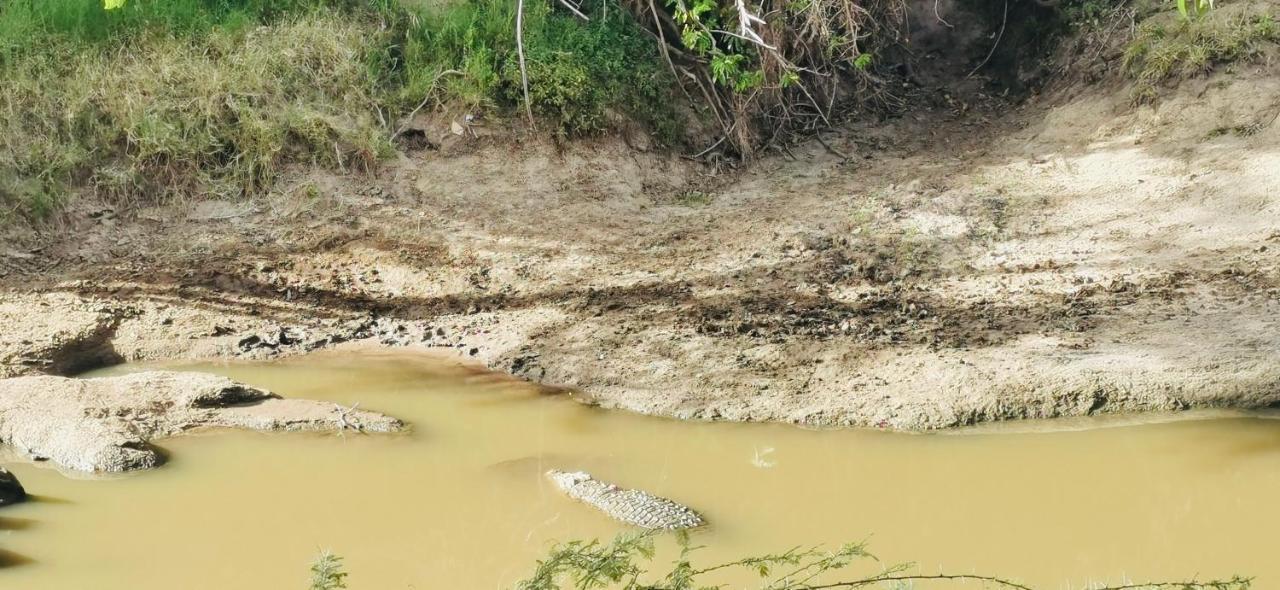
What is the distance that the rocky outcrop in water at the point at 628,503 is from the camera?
14.8ft

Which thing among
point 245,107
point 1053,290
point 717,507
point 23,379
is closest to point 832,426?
point 717,507

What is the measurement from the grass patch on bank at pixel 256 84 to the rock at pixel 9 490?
3.66m

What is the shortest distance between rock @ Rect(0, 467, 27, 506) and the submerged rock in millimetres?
304

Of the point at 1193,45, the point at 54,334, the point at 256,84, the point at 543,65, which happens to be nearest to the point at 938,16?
the point at 1193,45

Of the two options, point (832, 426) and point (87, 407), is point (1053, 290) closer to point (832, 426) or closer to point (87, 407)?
point (832, 426)

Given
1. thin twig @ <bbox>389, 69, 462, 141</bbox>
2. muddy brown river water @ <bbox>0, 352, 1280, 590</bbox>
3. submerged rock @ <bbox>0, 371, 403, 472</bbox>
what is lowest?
muddy brown river water @ <bbox>0, 352, 1280, 590</bbox>

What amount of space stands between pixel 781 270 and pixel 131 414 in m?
3.56

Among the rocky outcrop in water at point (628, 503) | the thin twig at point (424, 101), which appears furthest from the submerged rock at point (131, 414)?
the thin twig at point (424, 101)

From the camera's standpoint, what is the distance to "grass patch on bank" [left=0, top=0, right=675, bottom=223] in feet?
27.0

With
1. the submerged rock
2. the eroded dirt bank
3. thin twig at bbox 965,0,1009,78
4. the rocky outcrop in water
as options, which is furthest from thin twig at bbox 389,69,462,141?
the rocky outcrop in water

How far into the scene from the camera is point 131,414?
18.0ft

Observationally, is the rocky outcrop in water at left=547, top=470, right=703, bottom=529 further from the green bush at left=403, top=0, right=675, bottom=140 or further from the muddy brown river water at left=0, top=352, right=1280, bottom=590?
the green bush at left=403, top=0, right=675, bottom=140

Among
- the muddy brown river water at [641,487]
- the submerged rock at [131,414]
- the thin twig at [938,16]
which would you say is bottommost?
the muddy brown river water at [641,487]

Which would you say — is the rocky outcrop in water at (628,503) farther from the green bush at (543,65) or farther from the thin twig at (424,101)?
the thin twig at (424,101)
